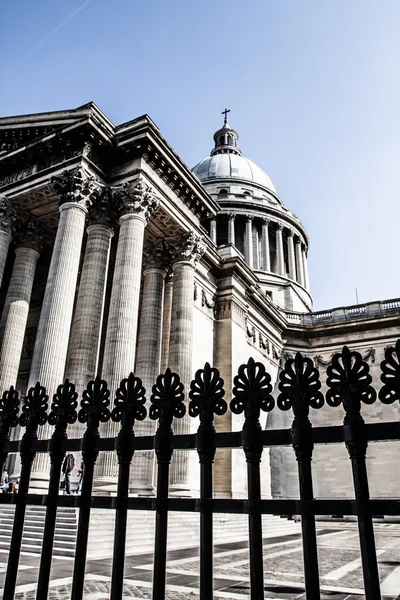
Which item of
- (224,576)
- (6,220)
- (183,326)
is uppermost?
(6,220)

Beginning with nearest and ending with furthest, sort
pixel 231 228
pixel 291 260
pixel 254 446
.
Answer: pixel 254 446 < pixel 231 228 < pixel 291 260

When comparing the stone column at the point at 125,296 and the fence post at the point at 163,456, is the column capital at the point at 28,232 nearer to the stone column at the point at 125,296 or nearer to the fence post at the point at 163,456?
the stone column at the point at 125,296

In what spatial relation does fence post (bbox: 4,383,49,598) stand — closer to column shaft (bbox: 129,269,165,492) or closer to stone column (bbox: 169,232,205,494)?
column shaft (bbox: 129,269,165,492)

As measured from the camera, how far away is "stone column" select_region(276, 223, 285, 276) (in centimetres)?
4847

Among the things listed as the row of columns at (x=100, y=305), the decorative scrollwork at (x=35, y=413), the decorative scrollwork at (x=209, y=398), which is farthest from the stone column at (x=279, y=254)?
the decorative scrollwork at (x=209, y=398)

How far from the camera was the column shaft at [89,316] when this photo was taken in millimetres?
16734

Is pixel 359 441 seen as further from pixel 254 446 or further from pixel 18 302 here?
pixel 18 302

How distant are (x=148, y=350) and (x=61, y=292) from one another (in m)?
5.72

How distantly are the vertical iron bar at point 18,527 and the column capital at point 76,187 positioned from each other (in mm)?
15643

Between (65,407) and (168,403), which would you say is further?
(65,407)

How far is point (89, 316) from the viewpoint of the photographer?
17484mm

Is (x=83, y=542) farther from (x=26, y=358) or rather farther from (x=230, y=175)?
(x=230, y=175)

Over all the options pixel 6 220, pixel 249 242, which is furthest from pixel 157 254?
pixel 249 242

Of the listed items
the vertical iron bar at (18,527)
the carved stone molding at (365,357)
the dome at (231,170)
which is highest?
the dome at (231,170)
